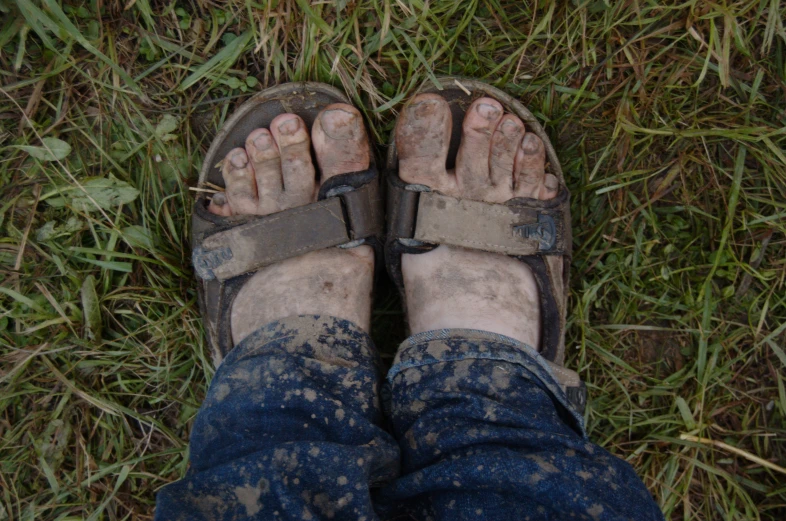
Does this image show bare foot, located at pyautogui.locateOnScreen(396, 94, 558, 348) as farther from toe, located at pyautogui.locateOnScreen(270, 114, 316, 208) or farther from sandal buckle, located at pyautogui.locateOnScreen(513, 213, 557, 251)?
toe, located at pyautogui.locateOnScreen(270, 114, 316, 208)

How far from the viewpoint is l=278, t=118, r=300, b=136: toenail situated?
5.29ft

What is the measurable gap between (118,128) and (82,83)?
5.6 inches

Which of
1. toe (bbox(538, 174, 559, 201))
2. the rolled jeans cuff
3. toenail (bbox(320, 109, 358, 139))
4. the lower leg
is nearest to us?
the lower leg

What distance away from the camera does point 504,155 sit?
1641mm

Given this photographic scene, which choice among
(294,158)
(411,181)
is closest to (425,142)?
(411,181)

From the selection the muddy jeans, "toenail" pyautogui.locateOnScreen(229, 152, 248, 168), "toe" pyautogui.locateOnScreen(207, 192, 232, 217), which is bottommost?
the muddy jeans

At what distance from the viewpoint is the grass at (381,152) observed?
1.58 meters

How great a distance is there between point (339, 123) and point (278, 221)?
0.31 m

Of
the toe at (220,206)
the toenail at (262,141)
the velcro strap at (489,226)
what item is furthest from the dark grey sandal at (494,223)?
the toe at (220,206)

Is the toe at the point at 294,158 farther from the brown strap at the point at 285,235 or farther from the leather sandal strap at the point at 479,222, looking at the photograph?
the leather sandal strap at the point at 479,222

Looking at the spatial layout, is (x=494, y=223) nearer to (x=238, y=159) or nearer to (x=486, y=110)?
(x=486, y=110)

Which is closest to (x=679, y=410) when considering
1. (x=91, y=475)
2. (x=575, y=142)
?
(x=575, y=142)

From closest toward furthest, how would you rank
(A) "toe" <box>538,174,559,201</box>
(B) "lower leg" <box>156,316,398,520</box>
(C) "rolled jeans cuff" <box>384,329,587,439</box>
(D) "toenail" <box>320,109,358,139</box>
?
(B) "lower leg" <box>156,316,398,520</box> < (C) "rolled jeans cuff" <box>384,329,587,439</box> < (D) "toenail" <box>320,109,358,139</box> < (A) "toe" <box>538,174,559,201</box>

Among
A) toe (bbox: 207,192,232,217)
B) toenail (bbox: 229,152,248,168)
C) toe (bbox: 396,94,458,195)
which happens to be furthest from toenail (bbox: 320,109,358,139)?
toe (bbox: 207,192,232,217)
